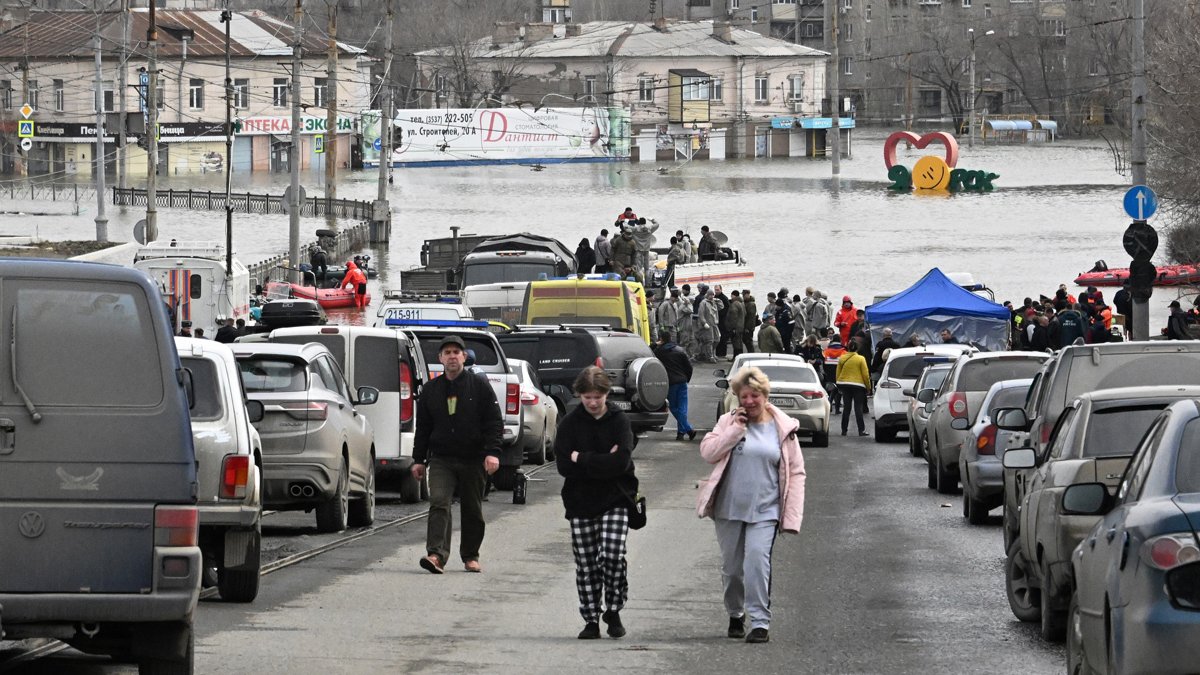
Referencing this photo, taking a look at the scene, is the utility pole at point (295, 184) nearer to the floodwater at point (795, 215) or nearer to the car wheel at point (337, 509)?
the floodwater at point (795, 215)

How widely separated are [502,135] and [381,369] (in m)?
122

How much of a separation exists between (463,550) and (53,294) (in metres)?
6.10

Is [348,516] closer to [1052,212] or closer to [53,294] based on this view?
[53,294]

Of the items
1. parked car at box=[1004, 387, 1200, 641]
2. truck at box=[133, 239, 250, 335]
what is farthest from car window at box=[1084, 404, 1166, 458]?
truck at box=[133, 239, 250, 335]

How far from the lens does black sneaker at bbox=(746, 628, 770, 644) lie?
10828 millimetres

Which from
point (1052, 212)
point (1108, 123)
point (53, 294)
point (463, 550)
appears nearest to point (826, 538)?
point (463, 550)

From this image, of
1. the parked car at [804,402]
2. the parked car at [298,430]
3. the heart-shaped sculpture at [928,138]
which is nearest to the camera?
the parked car at [298,430]

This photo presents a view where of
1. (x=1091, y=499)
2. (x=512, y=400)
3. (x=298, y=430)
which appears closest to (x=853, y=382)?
(x=512, y=400)

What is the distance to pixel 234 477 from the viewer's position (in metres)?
12.3

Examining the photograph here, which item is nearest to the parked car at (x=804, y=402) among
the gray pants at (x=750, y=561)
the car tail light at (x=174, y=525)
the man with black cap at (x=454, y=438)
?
the man with black cap at (x=454, y=438)

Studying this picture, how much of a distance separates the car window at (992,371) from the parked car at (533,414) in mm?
4877

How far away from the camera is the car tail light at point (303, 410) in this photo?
53.3 feet

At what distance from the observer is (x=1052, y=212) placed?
11344 centimetres

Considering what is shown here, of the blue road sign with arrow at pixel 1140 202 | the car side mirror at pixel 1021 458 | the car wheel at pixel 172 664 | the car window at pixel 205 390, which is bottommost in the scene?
the car wheel at pixel 172 664
